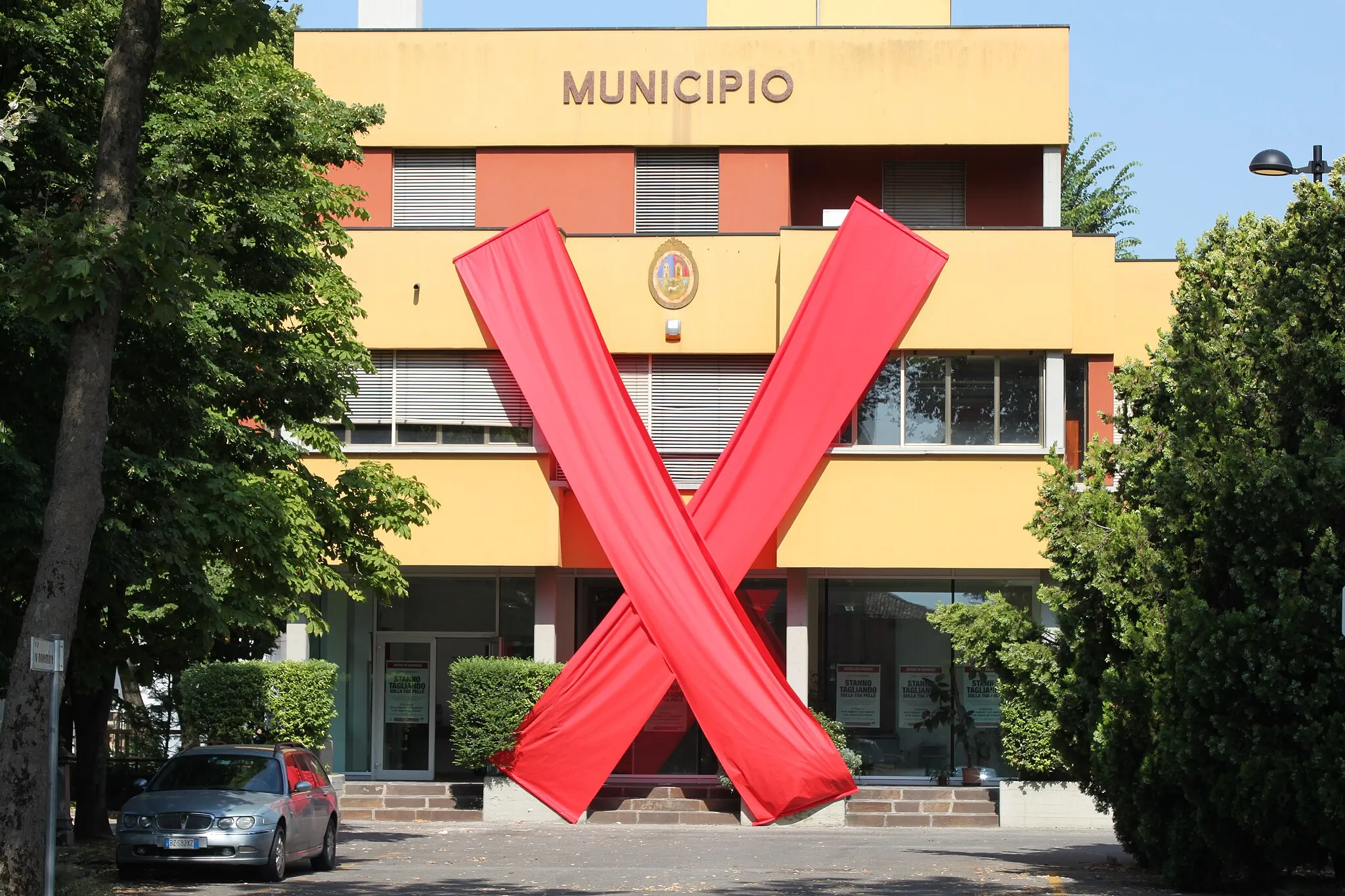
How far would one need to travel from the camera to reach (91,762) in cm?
2320

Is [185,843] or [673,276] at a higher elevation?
[673,276]

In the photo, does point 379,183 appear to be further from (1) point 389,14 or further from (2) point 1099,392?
(2) point 1099,392

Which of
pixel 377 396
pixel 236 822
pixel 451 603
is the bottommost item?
pixel 236 822

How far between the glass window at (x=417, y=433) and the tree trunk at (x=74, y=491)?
14.4 metres

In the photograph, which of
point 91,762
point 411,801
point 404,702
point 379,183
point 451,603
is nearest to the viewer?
point 91,762

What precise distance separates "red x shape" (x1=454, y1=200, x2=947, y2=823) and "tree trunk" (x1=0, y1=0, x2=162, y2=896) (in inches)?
536

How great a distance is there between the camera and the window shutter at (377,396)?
2906 centimetres

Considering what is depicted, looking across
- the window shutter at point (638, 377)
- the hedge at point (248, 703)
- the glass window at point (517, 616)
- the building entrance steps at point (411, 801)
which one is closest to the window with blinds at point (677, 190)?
the window shutter at point (638, 377)

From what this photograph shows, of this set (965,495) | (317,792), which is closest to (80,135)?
(317,792)

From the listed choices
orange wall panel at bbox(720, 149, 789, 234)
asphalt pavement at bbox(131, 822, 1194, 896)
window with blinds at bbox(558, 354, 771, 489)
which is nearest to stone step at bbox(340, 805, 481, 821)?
asphalt pavement at bbox(131, 822, 1194, 896)

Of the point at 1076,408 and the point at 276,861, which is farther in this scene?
the point at 1076,408

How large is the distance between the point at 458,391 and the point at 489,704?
17.3 feet

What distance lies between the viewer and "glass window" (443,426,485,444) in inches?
1139

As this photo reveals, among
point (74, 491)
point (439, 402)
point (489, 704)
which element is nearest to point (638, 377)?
point (439, 402)
